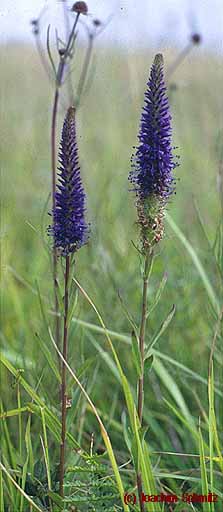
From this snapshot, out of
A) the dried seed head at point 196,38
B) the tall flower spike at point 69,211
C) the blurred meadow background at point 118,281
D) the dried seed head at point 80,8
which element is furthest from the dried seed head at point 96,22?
the tall flower spike at point 69,211

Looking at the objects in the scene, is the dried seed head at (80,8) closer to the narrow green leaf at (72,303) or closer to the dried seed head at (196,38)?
the narrow green leaf at (72,303)

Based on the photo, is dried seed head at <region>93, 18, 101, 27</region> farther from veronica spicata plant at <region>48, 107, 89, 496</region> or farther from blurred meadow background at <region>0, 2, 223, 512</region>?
veronica spicata plant at <region>48, 107, 89, 496</region>

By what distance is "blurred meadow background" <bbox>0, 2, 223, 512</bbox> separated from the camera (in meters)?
1.55

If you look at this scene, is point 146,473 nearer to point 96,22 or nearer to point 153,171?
point 153,171

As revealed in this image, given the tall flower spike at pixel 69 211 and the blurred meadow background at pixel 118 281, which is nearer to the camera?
the tall flower spike at pixel 69 211

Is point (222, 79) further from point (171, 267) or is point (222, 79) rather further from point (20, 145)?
point (20, 145)

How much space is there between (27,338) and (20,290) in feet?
1.69

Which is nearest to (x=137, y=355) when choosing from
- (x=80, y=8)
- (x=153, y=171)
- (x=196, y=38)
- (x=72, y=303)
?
(x=72, y=303)

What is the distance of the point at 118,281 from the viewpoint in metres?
2.11

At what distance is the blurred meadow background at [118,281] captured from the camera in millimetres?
1548

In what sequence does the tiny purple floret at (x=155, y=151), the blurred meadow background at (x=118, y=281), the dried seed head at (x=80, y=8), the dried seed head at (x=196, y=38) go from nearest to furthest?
the tiny purple floret at (x=155, y=151) < the dried seed head at (x=80, y=8) < the blurred meadow background at (x=118, y=281) < the dried seed head at (x=196, y=38)

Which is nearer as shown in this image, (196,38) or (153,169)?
(153,169)

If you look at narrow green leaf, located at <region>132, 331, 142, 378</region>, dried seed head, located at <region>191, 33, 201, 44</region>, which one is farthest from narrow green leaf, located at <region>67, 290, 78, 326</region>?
dried seed head, located at <region>191, 33, 201, 44</region>

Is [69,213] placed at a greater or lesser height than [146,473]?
greater
